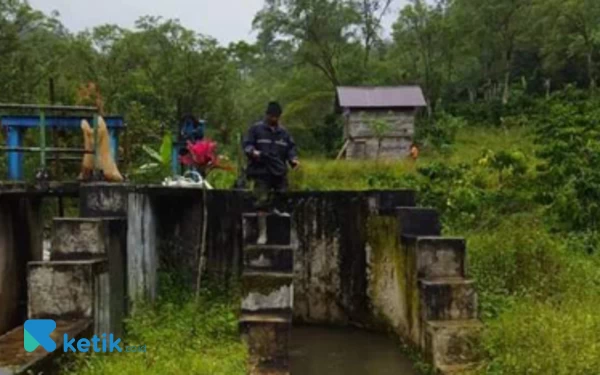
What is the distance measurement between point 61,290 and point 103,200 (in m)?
1.33

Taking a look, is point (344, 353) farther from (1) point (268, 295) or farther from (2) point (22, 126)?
(2) point (22, 126)

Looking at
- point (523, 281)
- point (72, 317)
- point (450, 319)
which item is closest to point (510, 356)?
point (450, 319)

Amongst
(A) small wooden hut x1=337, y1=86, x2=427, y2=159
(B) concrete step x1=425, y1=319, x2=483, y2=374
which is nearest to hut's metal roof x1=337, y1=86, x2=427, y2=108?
(A) small wooden hut x1=337, y1=86, x2=427, y2=159

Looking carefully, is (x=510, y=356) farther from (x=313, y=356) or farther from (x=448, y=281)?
(x=313, y=356)

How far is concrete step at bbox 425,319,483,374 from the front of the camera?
6.87 meters

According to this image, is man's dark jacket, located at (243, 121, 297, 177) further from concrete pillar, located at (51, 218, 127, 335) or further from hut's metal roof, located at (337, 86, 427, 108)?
hut's metal roof, located at (337, 86, 427, 108)

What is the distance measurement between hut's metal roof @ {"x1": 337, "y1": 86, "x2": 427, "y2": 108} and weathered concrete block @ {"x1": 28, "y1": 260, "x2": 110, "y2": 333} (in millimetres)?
19511

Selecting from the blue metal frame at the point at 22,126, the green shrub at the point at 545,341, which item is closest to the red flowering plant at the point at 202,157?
the blue metal frame at the point at 22,126

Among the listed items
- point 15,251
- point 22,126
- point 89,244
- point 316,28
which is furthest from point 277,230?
point 316,28

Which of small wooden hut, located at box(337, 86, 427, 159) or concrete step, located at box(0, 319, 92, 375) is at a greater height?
small wooden hut, located at box(337, 86, 427, 159)

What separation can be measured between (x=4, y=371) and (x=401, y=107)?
21.8 meters

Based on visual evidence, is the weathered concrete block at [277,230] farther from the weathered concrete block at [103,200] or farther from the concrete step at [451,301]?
the concrete step at [451,301]

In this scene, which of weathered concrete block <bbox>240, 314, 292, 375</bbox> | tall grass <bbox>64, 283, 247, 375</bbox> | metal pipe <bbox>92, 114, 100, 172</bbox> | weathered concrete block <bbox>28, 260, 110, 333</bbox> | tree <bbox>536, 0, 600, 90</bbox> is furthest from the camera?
tree <bbox>536, 0, 600, 90</bbox>

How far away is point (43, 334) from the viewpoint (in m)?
5.73
